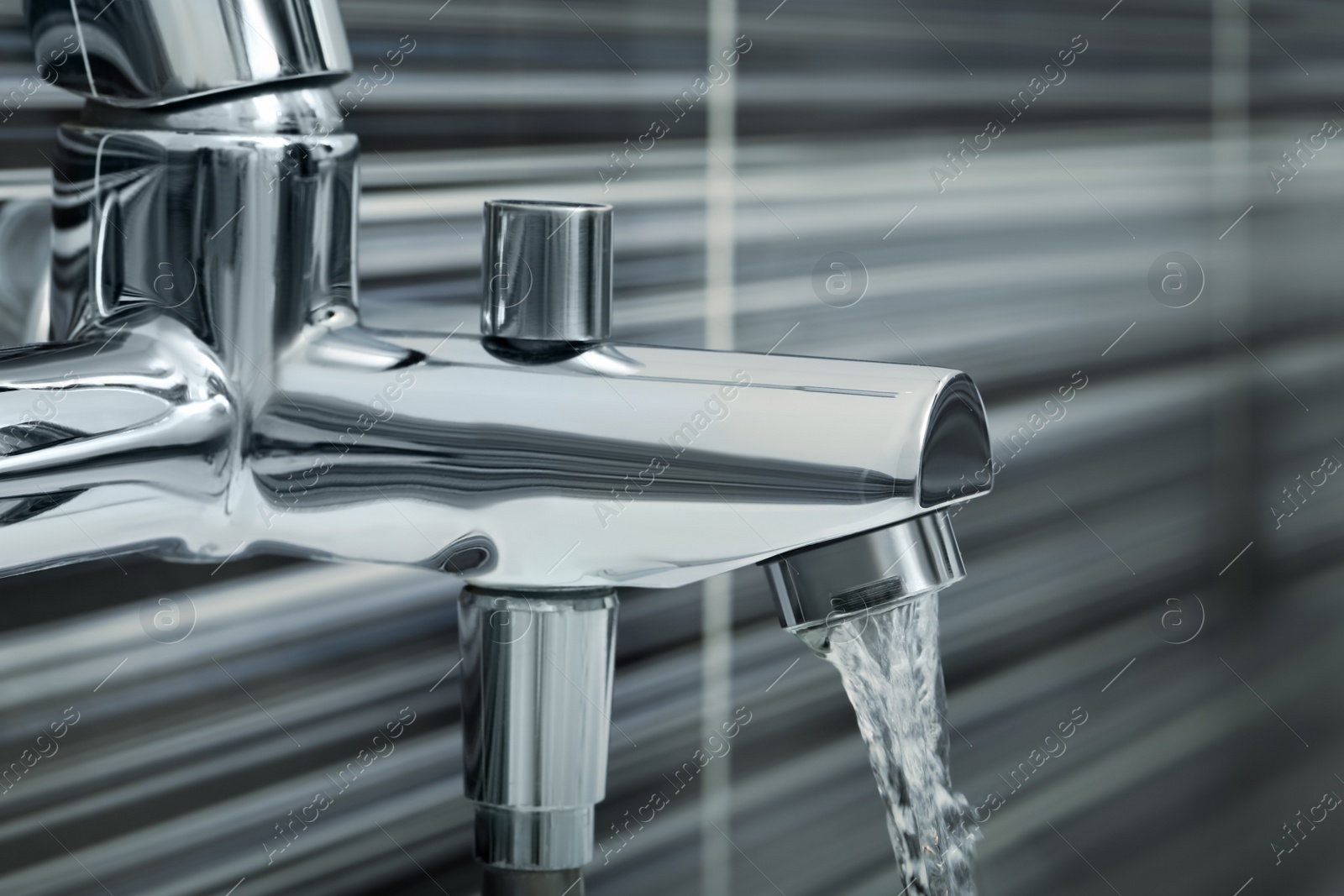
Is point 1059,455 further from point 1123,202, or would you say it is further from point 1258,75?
point 1258,75

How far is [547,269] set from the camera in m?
0.31

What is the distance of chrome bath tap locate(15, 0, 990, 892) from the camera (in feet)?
0.91

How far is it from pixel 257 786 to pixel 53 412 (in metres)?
0.22
